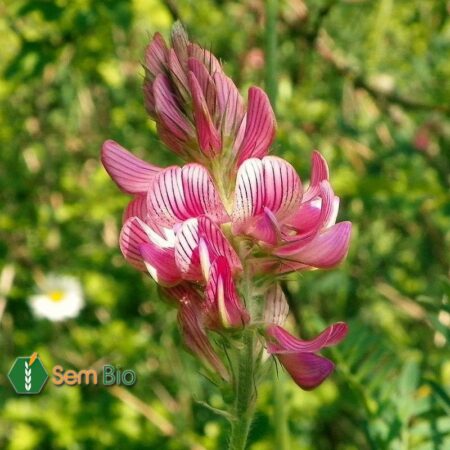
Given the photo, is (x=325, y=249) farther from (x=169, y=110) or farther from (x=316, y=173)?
(x=169, y=110)

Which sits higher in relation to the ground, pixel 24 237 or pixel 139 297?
pixel 24 237

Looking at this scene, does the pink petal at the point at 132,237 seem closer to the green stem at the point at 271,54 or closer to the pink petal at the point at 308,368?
the pink petal at the point at 308,368

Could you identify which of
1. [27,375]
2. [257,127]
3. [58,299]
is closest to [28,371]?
[27,375]

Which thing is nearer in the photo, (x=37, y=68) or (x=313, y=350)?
(x=313, y=350)

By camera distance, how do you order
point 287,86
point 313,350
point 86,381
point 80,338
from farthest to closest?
point 287,86
point 80,338
point 86,381
point 313,350

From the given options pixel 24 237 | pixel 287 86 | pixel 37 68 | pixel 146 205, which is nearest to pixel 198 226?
pixel 146 205

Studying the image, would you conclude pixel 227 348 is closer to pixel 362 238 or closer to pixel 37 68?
pixel 37 68
